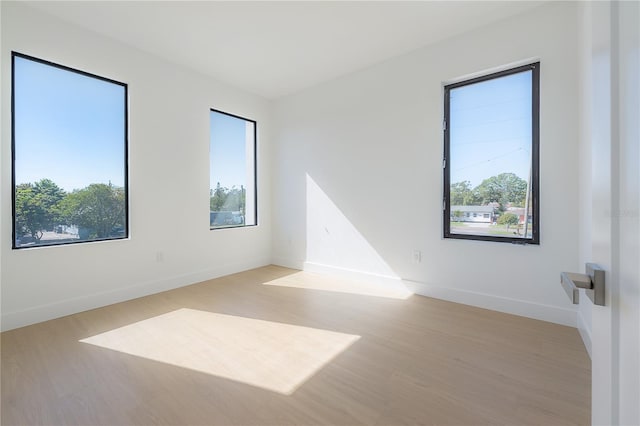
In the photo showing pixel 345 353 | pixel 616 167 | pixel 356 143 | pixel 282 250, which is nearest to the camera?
pixel 616 167

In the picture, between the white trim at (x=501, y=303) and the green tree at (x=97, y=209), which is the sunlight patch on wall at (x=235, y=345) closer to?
the green tree at (x=97, y=209)

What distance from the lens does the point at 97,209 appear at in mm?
3047

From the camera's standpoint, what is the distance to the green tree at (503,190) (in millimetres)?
2742

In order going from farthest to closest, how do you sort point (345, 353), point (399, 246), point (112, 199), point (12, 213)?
1. point (399, 246)
2. point (112, 199)
3. point (12, 213)
4. point (345, 353)

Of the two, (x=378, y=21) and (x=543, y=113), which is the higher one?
(x=378, y=21)

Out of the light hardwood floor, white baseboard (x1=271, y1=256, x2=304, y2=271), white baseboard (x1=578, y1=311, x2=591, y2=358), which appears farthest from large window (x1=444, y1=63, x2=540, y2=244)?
white baseboard (x1=271, y1=256, x2=304, y2=271)

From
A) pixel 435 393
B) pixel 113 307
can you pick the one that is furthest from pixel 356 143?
pixel 113 307

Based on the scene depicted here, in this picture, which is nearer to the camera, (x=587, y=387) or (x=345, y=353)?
(x=587, y=387)

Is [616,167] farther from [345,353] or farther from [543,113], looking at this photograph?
[543,113]

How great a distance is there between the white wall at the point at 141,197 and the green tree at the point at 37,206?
11 centimetres

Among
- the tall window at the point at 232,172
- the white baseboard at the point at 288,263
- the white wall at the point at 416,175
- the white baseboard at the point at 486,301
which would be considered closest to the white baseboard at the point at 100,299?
the tall window at the point at 232,172

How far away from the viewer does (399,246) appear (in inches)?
137

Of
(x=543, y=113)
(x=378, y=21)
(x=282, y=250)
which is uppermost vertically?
(x=378, y=21)

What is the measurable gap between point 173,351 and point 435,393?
71.3 inches
